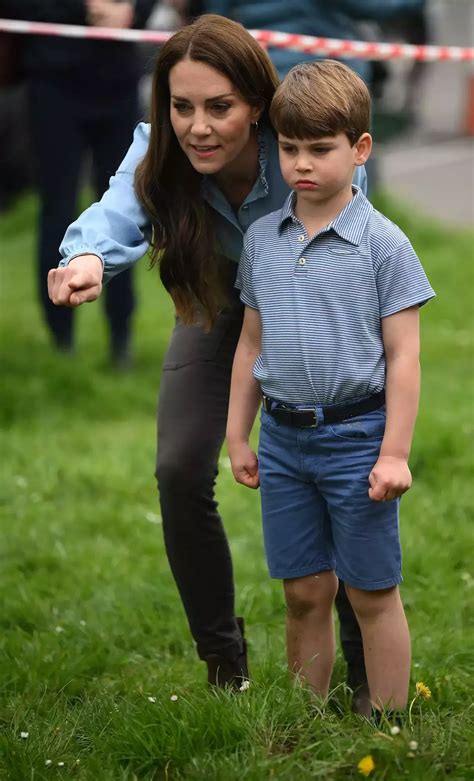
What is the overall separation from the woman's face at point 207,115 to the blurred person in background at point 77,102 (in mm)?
3803

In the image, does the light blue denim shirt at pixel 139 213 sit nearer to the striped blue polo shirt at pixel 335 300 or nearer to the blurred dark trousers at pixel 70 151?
the striped blue polo shirt at pixel 335 300

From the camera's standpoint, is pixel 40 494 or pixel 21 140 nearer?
pixel 40 494

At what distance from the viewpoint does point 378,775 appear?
2809mm

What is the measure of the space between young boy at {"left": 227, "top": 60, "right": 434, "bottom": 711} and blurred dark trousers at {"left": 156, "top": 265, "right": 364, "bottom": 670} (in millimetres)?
301

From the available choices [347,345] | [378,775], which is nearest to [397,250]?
[347,345]

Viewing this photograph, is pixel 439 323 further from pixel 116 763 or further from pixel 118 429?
pixel 116 763

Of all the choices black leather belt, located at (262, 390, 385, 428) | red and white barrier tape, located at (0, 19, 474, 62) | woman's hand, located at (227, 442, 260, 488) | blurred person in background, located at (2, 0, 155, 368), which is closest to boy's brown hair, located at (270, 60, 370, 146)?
black leather belt, located at (262, 390, 385, 428)

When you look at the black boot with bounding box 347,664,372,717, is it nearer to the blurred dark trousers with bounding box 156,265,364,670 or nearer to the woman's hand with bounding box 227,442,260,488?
the blurred dark trousers with bounding box 156,265,364,670

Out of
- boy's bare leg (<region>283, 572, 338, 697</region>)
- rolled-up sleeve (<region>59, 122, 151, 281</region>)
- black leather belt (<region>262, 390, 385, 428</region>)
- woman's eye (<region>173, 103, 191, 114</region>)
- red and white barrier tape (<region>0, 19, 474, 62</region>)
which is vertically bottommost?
boy's bare leg (<region>283, 572, 338, 697</region>)

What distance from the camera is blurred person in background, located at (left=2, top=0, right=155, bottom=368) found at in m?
6.98

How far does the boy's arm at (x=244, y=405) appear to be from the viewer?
3.28 m

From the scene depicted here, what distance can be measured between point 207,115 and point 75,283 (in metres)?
0.53

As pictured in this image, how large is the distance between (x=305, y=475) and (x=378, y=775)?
0.68 m

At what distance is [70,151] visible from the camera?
23.4ft
